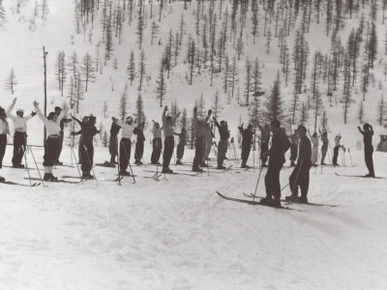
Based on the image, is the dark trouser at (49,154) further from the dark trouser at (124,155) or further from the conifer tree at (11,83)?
the conifer tree at (11,83)

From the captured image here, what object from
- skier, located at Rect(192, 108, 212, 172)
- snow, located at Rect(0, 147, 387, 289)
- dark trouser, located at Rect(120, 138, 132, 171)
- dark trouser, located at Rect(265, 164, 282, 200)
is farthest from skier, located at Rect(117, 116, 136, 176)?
dark trouser, located at Rect(265, 164, 282, 200)

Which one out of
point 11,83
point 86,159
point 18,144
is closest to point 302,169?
point 86,159

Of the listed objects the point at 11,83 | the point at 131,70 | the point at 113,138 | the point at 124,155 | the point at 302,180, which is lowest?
the point at 302,180

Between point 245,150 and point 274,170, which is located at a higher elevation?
point 245,150

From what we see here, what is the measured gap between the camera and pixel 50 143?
1195cm

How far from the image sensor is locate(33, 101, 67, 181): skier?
11727 millimetres

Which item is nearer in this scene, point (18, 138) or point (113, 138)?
point (18, 138)

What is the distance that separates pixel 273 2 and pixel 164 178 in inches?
5241

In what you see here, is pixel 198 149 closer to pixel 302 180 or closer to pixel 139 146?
pixel 139 146

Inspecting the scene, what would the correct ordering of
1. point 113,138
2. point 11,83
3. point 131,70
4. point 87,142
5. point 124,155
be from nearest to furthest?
point 87,142
point 124,155
point 113,138
point 11,83
point 131,70

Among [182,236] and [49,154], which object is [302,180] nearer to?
[182,236]

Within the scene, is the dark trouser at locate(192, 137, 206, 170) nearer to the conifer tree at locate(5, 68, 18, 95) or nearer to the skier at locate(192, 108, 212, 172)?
the skier at locate(192, 108, 212, 172)

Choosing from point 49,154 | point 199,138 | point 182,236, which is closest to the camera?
point 182,236

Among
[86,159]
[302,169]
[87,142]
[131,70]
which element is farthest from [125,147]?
[131,70]
